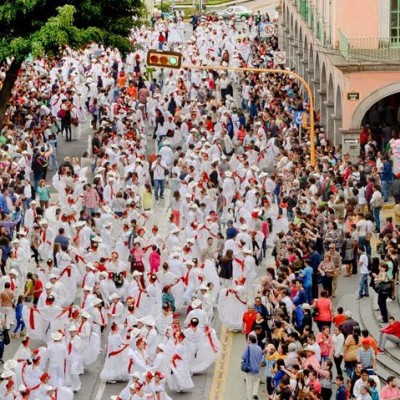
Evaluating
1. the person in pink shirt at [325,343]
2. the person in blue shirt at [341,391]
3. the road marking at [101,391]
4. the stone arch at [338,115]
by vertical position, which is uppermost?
the stone arch at [338,115]

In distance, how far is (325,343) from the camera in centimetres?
3247

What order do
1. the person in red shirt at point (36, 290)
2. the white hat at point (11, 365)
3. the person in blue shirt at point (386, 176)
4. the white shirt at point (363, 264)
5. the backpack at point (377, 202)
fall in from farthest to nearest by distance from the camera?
the person in blue shirt at point (386, 176)
the backpack at point (377, 202)
the white shirt at point (363, 264)
the person in red shirt at point (36, 290)
the white hat at point (11, 365)

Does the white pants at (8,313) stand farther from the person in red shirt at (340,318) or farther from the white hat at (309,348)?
→ the white hat at (309,348)

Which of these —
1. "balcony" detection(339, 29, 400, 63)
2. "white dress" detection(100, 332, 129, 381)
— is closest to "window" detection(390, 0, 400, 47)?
"balcony" detection(339, 29, 400, 63)

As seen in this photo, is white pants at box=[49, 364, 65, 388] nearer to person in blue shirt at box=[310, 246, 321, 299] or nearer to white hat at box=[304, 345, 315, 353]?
white hat at box=[304, 345, 315, 353]

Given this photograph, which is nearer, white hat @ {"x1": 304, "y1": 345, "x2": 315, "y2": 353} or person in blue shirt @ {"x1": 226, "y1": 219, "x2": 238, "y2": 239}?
white hat @ {"x1": 304, "y1": 345, "x2": 315, "y2": 353}

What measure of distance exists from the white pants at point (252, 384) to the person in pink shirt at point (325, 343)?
133 centimetres

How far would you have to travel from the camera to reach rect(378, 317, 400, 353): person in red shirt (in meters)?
33.6

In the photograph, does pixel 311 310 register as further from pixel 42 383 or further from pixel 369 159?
pixel 369 159

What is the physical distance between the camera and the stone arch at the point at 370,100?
49094 mm

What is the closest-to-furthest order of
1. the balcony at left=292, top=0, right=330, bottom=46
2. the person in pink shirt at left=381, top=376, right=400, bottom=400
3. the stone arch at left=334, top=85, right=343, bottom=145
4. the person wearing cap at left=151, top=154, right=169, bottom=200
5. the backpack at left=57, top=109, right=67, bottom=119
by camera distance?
1. the person in pink shirt at left=381, top=376, right=400, bottom=400
2. the person wearing cap at left=151, top=154, right=169, bottom=200
3. the stone arch at left=334, top=85, right=343, bottom=145
4. the balcony at left=292, top=0, right=330, bottom=46
5. the backpack at left=57, top=109, right=67, bottom=119

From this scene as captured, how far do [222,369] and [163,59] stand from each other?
12733 millimetres

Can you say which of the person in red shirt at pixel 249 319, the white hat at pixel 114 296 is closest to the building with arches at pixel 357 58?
the white hat at pixel 114 296

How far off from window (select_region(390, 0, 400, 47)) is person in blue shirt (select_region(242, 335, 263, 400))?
18.6m
